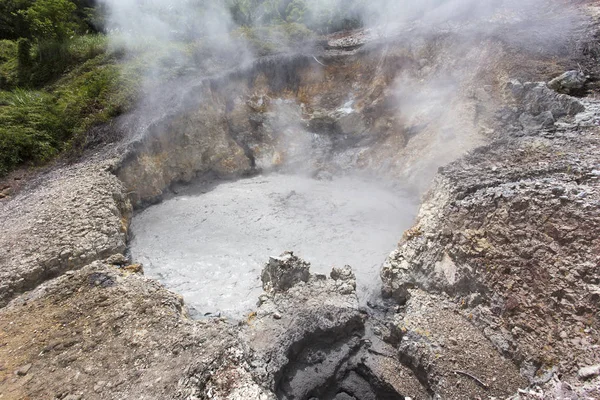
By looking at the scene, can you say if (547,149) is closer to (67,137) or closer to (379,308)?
(379,308)

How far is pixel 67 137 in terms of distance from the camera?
8.87 m

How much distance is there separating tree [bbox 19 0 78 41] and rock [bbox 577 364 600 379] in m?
16.0

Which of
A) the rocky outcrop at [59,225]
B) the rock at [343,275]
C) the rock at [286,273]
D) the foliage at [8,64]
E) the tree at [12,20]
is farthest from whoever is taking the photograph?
the tree at [12,20]

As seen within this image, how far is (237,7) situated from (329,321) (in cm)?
1371

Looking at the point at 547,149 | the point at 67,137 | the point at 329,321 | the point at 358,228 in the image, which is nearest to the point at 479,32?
the point at 547,149

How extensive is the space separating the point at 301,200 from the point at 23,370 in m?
6.61

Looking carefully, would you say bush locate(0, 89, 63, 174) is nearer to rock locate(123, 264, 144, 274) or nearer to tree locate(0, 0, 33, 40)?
rock locate(123, 264, 144, 274)

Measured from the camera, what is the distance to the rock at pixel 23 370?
11.8 ft

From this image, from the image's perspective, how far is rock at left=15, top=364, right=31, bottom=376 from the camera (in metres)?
3.59

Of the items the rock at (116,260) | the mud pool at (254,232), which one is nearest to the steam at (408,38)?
the mud pool at (254,232)

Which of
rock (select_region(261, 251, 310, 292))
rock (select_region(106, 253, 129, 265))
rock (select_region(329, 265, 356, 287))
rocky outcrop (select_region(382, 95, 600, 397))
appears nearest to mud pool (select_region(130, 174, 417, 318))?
rock (select_region(329, 265, 356, 287))

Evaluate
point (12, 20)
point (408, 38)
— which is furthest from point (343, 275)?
point (12, 20)

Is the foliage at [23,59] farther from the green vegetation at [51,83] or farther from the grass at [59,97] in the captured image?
the grass at [59,97]

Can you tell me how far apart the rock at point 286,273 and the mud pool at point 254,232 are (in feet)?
2.58
